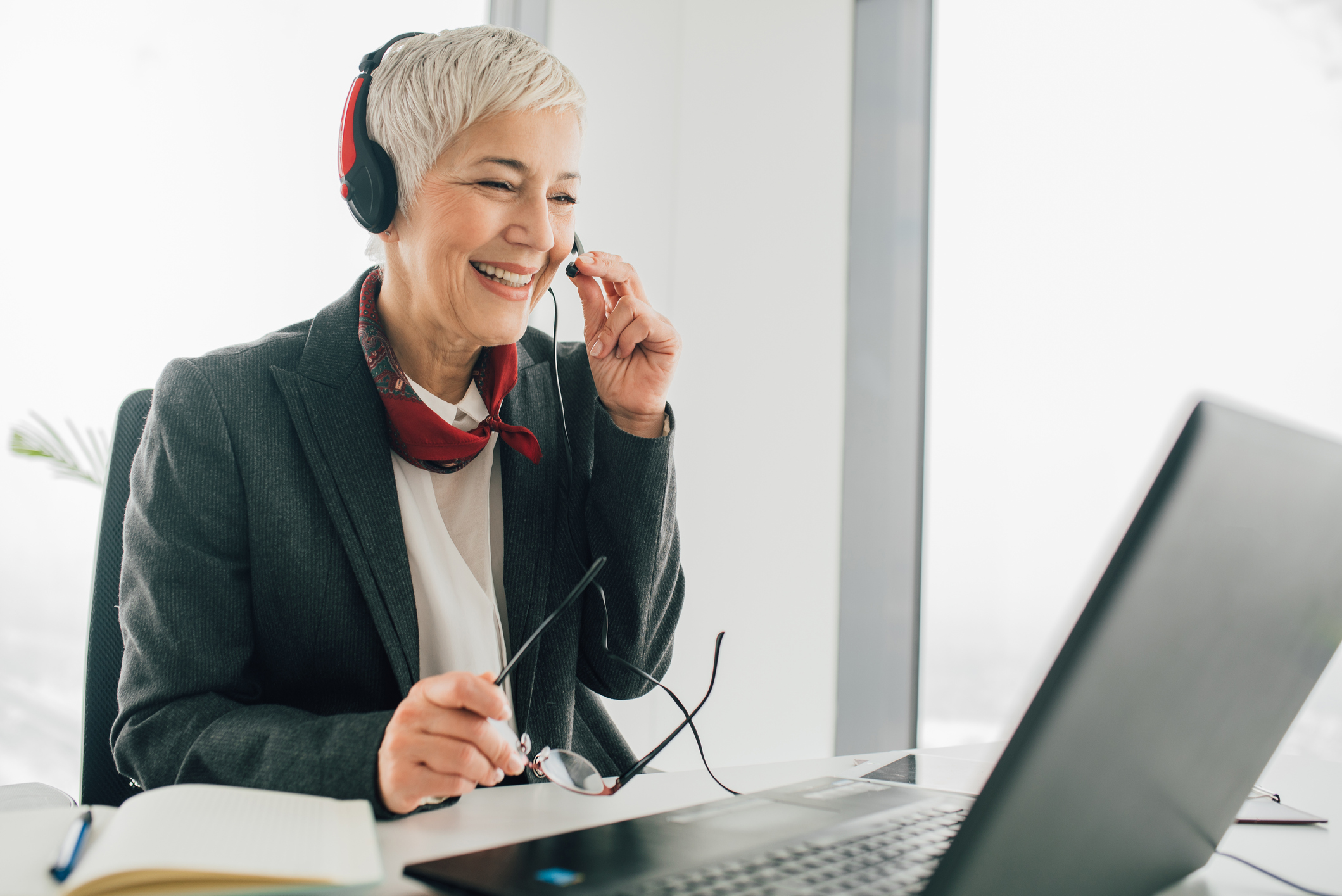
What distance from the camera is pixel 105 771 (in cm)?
82

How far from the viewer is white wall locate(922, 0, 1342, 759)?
1553 mm

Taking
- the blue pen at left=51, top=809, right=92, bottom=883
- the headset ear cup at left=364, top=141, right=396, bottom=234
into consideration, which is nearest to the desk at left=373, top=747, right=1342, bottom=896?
the blue pen at left=51, top=809, right=92, bottom=883

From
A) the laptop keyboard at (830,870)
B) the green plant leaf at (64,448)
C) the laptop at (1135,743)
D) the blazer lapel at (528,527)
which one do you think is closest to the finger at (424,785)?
the laptop at (1135,743)

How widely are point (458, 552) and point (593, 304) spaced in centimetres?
35

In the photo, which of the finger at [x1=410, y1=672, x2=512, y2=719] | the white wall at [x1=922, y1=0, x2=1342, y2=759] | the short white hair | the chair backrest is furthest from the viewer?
the white wall at [x1=922, y1=0, x2=1342, y2=759]

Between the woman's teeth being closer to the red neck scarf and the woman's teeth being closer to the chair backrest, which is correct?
the red neck scarf

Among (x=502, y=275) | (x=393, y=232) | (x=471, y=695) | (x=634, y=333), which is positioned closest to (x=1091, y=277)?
(x=634, y=333)

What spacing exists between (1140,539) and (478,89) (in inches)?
33.4

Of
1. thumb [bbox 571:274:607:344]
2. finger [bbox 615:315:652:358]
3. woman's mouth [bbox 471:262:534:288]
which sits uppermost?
woman's mouth [bbox 471:262:534:288]

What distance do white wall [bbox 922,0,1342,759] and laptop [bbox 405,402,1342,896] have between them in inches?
51.7

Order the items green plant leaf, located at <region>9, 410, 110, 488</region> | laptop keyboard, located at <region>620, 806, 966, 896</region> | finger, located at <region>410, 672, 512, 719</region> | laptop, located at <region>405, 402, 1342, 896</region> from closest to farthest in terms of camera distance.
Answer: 1. laptop, located at <region>405, 402, 1342, 896</region>
2. laptop keyboard, located at <region>620, 806, 966, 896</region>
3. finger, located at <region>410, 672, 512, 719</region>
4. green plant leaf, located at <region>9, 410, 110, 488</region>

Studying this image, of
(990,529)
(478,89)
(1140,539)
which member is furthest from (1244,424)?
(990,529)

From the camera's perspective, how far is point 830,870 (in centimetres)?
47

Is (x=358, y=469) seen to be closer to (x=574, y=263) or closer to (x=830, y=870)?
(x=574, y=263)
